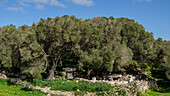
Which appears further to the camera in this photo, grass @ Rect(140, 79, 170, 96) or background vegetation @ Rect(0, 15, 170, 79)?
background vegetation @ Rect(0, 15, 170, 79)

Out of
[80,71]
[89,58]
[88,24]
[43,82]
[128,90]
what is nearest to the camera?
[128,90]

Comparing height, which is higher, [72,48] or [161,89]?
[72,48]

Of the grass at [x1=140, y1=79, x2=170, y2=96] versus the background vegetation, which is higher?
the background vegetation

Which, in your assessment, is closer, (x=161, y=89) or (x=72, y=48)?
(x=161, y=89)

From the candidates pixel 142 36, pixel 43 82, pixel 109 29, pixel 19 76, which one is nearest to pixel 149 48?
pixel 142 36

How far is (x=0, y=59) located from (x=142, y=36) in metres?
31.3

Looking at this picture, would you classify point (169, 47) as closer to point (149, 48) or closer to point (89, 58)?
point (149, 48)

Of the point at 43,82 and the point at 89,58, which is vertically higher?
the point at 89,58

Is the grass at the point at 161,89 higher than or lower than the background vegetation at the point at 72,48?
lower

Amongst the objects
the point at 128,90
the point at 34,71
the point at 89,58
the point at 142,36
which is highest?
the point at 142,36

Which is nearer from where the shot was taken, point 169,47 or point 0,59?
point 0,59

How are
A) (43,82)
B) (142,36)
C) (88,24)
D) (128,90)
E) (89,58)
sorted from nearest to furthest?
(128,90), (43,82), (89,58), (88,24), (142,36)

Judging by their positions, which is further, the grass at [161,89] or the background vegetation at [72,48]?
the background vegetation at [72,48]

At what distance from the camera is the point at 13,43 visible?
3067 centimetres
